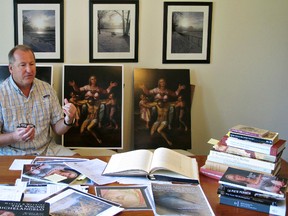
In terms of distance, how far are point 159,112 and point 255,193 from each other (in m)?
1.68

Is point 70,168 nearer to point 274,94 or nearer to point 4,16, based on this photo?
point 4,16

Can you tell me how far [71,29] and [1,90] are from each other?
88 cm

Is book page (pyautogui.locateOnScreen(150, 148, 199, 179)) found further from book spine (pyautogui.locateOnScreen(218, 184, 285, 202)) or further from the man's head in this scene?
the man's head

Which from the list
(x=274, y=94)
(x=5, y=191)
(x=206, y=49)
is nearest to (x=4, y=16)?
(x=206, y=49)

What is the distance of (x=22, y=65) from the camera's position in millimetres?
2273

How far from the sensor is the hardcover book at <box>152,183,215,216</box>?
1180 mm

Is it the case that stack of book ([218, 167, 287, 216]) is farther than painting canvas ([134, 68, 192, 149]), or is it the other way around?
painting canvas ([134, 68, 192, 149])

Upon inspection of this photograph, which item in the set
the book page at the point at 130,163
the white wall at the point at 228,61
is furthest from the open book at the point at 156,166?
the white wall at the point at 228,61

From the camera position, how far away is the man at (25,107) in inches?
89.2

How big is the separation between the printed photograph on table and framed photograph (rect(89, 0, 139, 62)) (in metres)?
0.13

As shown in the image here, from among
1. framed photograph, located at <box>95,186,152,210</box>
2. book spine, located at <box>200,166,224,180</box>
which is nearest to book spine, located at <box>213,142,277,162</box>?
book spine, located at <box>200,166,224,180</box>

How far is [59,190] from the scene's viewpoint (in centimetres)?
131

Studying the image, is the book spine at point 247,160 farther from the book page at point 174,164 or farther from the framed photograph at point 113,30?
the framed photograph at point 113,30

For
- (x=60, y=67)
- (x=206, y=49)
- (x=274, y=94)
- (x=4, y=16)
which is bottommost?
(x=274, y=94)
